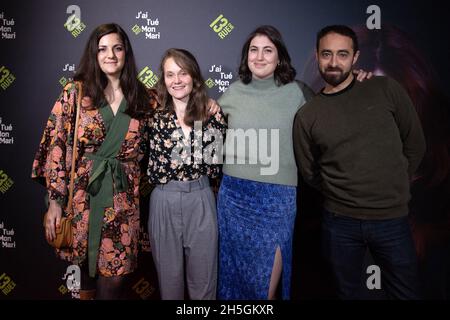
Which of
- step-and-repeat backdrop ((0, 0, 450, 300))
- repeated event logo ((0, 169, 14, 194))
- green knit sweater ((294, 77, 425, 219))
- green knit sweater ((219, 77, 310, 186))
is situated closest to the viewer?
green knit sweater ((294, 77, 425, 219))

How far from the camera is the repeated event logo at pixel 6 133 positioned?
2.64m

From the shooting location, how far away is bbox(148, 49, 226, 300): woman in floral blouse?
2.11 meters

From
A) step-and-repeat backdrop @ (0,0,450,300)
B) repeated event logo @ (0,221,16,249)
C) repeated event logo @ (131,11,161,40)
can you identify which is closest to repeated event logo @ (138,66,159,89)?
step-and-repeat backdrop @ (0,0,450,300)

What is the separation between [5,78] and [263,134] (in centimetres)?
169

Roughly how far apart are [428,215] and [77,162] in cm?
214

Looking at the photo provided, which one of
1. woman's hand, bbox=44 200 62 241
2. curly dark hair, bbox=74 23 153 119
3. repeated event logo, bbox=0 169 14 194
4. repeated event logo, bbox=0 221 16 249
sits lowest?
repeated event logo, bbox=0 221 16 249

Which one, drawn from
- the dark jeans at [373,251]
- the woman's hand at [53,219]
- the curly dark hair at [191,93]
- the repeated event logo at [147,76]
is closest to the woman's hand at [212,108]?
the curly dark hair at [191,93]

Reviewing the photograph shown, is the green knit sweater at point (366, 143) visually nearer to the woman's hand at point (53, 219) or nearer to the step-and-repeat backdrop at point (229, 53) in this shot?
the step-and-repeat backdrop at point (229, 53)

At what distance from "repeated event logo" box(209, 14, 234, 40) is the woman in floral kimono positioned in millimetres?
644

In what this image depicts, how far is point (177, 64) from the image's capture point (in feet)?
6.90

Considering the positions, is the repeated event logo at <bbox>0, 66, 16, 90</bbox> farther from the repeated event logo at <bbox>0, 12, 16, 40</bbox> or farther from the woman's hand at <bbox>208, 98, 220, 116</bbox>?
the woman's hand at <bbox>208, 98, 220, 116</bbox>

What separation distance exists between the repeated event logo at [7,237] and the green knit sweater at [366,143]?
78.6 inches
